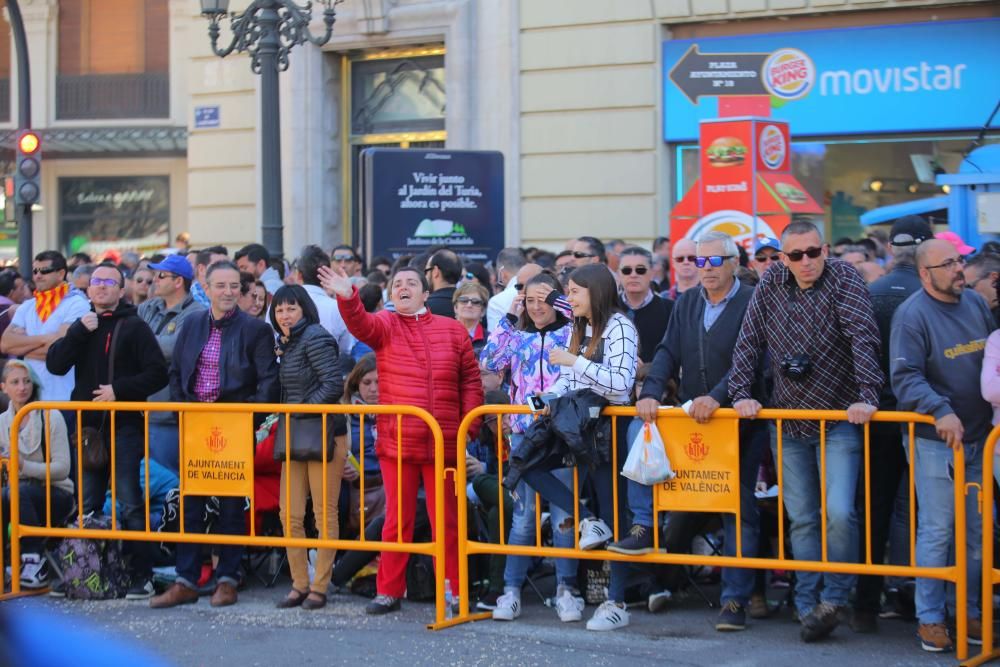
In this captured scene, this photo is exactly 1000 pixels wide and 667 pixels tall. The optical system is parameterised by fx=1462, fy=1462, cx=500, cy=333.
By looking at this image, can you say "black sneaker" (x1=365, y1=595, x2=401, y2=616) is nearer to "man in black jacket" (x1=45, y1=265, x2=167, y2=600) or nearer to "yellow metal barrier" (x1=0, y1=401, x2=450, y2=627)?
"yellow metal barrier" (x1=0, y1=401, x2=450, y2=627)

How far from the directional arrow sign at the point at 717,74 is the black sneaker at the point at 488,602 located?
1071 cm

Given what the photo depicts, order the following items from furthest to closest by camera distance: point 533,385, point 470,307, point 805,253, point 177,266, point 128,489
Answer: point 177,266, point 470,307, point 128,489, point 533,385, point 805,253

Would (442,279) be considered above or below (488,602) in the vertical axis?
above

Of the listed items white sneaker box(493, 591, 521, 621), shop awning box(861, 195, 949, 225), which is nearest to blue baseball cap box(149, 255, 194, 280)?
white sneaker box(493, 591, 521, 621)

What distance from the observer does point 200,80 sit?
21.5 m

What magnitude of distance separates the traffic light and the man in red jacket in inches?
409

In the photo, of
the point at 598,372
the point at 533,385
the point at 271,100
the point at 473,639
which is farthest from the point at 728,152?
the point at 473,639

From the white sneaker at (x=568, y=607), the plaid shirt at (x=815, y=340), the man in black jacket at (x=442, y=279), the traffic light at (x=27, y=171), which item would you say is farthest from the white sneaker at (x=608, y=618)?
the traffic light at (x=27, y=171)

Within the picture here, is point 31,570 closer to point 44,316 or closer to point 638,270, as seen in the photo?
point 44,316

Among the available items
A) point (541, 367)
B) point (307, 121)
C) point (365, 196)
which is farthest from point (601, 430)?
point (307, 121)

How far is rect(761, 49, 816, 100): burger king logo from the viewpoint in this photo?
17469 mm

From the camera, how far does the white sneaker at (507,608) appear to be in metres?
8.02

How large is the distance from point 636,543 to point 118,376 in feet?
11.7

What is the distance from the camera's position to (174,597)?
8625 mm
